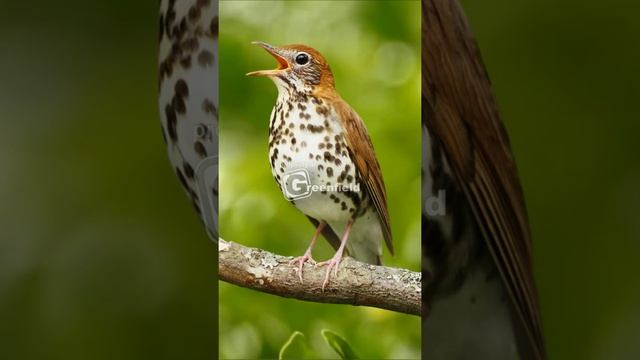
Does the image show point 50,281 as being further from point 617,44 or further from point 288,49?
point 617,44

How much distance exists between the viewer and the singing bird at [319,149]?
3.20ft

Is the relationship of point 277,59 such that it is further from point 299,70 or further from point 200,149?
point 200,149

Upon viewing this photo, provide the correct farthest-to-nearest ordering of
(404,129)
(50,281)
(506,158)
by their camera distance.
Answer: (50,281), (506,158), (404,129)

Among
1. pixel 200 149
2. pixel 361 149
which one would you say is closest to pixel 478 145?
pixel 361 149

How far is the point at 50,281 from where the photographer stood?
3.88 ft

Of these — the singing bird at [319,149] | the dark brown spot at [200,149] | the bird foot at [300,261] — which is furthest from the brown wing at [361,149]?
the dark brown spot at [200,149]

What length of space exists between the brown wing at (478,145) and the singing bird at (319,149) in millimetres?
113

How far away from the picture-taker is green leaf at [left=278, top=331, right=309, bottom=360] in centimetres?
98

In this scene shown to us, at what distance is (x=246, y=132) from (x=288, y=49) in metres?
0.12

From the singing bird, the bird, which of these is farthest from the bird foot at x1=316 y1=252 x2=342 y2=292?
the bird

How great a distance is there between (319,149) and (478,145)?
231mm

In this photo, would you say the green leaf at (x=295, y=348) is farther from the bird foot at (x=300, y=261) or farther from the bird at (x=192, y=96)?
the bird at (x=192, y=96)

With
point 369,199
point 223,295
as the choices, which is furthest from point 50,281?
point 369,199

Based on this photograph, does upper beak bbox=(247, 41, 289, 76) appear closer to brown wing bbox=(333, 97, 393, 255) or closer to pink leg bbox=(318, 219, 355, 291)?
brown wing bbox=(333, 97, 393, 255)
